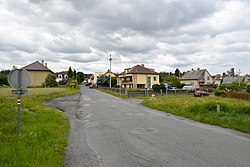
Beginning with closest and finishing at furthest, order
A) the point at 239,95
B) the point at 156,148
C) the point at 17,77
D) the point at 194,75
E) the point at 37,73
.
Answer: the point at 156,148 < the point at 17,77 < the point at 239,95 < the point at 37,73 < the point at 194,75

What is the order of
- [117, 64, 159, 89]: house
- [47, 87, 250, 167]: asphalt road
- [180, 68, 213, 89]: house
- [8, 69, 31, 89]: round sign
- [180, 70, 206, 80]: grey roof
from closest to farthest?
[47, 87, 250, 167]: asphalt road
[8, 69, 31, 89]: round sign
[117, 64, 159, 89]: house
[180, 68, 213, 89]: house
[180, 70, 206, 80]: grey roof

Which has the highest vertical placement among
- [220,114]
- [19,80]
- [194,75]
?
[194,75]

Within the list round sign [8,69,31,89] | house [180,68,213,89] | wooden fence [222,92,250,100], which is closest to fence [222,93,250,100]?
wooden fence [222,92,250,100]

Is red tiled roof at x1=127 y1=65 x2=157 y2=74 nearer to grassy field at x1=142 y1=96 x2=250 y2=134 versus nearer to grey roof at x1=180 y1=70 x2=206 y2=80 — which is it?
grey roof at x1=180 y1=70 x2=206 y2=80

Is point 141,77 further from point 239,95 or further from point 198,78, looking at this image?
point 239,95

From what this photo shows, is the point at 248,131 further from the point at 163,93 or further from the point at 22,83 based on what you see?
the point at 163,93

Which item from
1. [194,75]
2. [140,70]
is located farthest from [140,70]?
[194,75]

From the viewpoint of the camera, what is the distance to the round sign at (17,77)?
7445mm

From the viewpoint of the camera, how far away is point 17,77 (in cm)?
752

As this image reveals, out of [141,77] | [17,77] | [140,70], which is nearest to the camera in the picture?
[17,77]

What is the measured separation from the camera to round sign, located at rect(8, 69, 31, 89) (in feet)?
24.4

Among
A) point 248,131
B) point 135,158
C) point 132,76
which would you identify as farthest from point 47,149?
point 132,76

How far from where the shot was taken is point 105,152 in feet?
20.6

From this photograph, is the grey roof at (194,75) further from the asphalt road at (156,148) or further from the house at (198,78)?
the asphalt road at (156,148)
